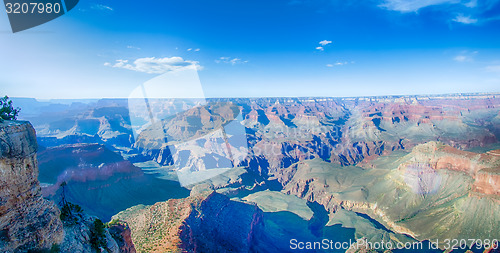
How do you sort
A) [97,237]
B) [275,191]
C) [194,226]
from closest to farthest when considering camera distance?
1. [97,237]
2. [194,226]
3. [275,191]

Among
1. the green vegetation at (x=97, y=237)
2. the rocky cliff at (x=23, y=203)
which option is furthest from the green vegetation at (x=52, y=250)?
the green vegetation at (x=97, y=237)

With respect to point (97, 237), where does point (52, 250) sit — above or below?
above

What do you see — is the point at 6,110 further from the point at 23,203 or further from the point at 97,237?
the point at 97,237

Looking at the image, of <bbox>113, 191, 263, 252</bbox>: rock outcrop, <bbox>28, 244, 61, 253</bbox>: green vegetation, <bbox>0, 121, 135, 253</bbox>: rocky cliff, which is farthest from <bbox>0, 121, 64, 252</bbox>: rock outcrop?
<bbox>113, 191, 263, 252</bbox>: rock outcrop

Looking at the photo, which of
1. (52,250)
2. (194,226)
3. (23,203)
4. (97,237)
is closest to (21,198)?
(23,203)

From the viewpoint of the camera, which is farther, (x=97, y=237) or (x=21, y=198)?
(x=97, y=237)

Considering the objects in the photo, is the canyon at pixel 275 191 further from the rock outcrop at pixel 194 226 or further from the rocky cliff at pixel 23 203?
the rocky cliff at pixel 23 203

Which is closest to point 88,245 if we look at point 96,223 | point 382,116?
point 96,223

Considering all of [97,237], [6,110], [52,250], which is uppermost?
[6,110]

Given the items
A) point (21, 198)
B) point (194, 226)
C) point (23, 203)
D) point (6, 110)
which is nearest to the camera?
point (21, 198)
